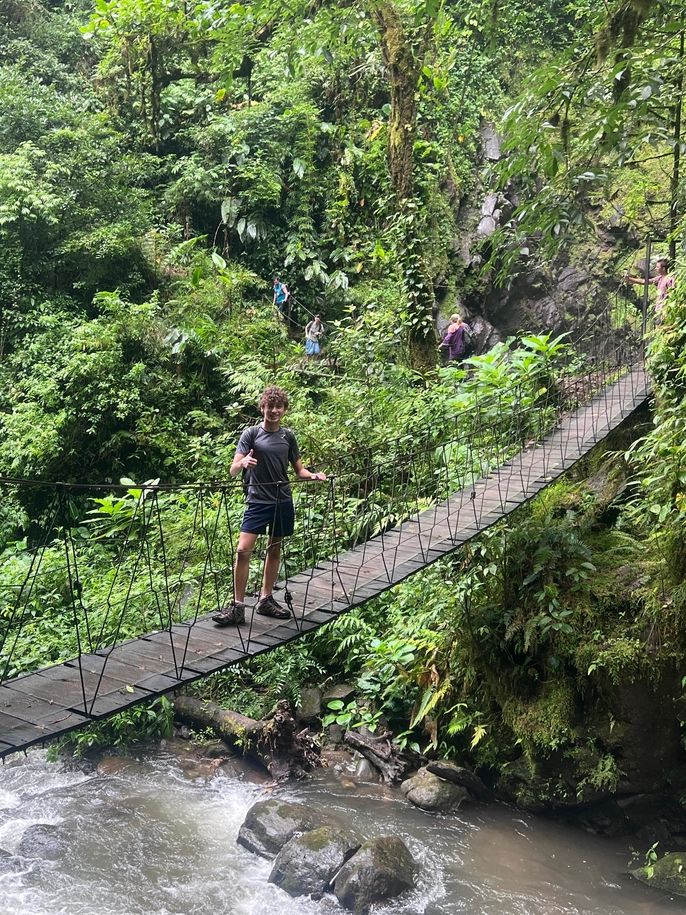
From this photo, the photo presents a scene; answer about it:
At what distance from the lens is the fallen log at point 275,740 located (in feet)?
16.8

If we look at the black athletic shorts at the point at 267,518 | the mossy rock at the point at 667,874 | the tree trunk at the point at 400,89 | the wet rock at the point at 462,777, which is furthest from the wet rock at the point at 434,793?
the tree trunk at the point at 400,89

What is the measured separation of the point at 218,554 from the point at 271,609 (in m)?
3.06

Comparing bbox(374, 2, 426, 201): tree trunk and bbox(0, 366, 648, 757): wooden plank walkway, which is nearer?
bbox(0, 366, 648, 757): wooden plank walkway

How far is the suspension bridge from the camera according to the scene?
331 cm

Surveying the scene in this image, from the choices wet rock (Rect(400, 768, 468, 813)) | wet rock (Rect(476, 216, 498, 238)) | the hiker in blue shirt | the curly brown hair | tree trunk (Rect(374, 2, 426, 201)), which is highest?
tree trunk (Rect(374, 2, 426, 201))

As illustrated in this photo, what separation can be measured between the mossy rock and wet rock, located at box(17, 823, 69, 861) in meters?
3.15

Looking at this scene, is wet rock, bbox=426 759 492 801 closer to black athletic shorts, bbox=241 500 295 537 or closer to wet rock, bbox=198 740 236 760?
wet rock, bbox=198 740 236 760

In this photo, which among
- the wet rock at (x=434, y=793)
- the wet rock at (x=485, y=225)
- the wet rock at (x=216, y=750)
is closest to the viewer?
the wet rock at (x=434, y=793)

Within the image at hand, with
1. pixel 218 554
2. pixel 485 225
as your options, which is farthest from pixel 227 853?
pixel 485 225

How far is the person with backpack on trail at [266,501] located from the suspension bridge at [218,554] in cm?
10

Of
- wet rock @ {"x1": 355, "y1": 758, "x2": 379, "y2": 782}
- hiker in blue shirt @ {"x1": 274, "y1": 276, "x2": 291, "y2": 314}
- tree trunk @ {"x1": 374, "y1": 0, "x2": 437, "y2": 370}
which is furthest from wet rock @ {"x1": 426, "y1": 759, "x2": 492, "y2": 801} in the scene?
hiker in blue shirt @ {"x1": 274, "y1": 276, "x2": 291, "y2": 314}

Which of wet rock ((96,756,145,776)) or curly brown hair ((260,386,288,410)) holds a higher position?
curly brown hair ((260,386,288,410))

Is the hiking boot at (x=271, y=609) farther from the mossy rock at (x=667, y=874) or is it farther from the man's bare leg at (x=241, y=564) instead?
the mossy rock at (x=667, y=874)

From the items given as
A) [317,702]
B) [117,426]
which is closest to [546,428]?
[317,702]
